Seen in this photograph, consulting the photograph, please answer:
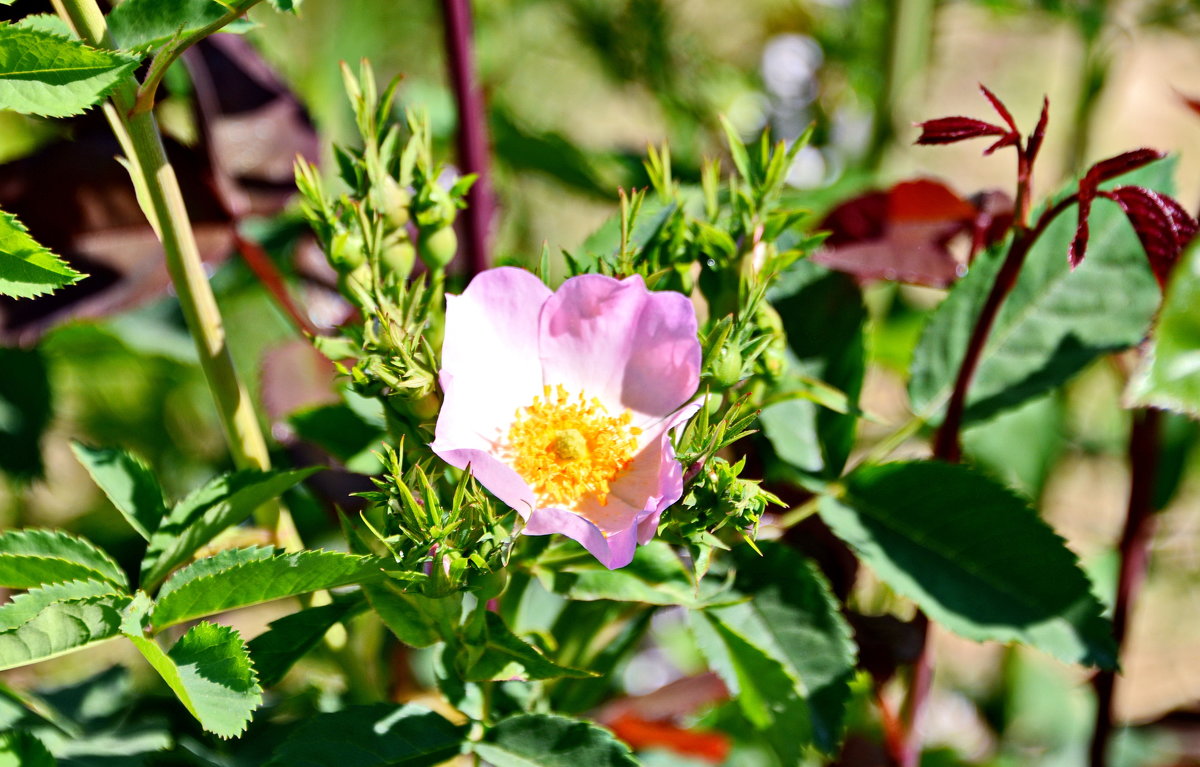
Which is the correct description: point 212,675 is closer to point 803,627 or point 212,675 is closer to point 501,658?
point 501,658

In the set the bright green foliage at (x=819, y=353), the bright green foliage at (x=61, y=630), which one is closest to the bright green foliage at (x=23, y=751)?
the bright green foliage at (x=61, y=630)

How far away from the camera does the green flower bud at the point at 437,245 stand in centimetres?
51

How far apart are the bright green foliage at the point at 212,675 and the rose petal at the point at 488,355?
119 mm

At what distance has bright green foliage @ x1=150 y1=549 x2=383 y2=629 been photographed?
42 centimetres

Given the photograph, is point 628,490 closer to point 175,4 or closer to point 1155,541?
point 175,4

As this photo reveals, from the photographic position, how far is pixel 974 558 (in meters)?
0.57

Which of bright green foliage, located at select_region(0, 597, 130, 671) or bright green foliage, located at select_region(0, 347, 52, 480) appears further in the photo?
bright green foliage, located at select_region(0, 347, 52, 480)

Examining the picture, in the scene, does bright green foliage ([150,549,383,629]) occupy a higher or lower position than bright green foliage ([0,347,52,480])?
higher

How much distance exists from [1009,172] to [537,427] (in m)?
2.23

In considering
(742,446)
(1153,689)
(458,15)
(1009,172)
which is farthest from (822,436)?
(1009,172)

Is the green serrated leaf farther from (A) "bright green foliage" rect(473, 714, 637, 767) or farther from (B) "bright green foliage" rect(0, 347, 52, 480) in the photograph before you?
(B) "bright green foliage" rect(0, 347, 52, 480)

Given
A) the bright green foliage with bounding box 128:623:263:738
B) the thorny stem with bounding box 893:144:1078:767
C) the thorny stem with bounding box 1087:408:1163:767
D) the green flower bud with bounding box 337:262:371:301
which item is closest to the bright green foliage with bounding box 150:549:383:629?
the bright green foliage with bounding box 128:623:263:738

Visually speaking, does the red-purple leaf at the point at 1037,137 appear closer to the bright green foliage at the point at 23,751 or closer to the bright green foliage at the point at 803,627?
the bright green foliage at the point at 803,627

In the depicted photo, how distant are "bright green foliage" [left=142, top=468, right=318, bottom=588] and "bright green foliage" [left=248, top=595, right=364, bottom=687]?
0.06 meters
